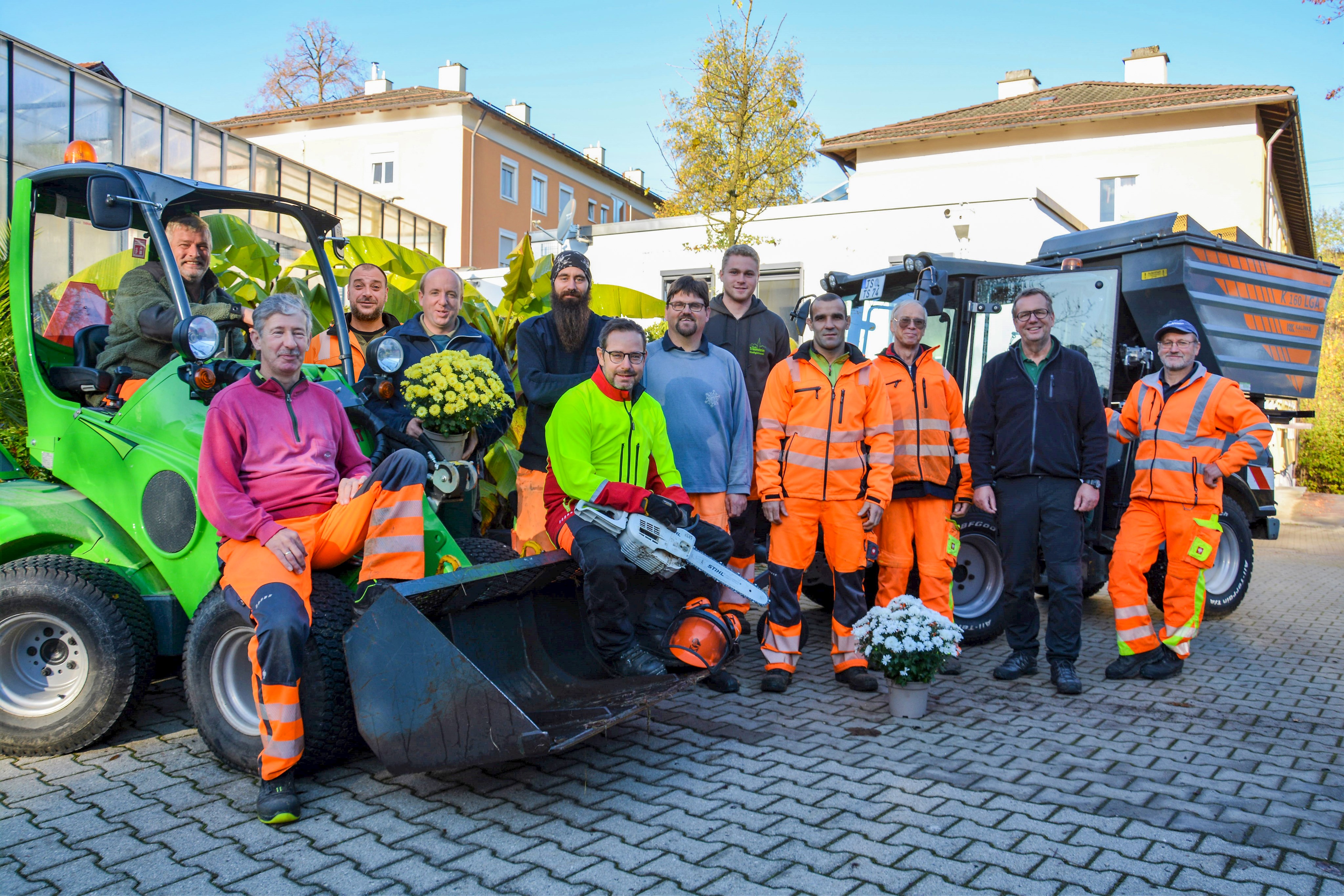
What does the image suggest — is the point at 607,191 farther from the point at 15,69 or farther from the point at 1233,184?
the point at 15,69

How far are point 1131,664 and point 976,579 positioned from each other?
1.16m

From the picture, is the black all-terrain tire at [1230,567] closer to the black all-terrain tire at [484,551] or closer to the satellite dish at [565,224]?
the black all-terrain tire at [484,551]

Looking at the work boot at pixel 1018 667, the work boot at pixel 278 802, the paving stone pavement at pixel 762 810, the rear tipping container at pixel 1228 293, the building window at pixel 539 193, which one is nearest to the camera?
the paving stone pavement at pixel 762 810

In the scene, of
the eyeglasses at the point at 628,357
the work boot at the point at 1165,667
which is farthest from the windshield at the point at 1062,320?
the eyeglasses at the point at 628,357

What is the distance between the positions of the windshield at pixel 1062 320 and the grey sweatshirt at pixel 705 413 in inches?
97.9

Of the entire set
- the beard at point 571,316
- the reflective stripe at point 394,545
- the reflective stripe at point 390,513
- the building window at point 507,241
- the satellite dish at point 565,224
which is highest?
the building window at point 507,241

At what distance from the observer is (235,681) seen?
3711mm

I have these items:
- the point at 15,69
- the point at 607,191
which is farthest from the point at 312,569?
the point at 607,191

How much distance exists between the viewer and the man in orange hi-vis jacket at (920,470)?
5570 millimetres

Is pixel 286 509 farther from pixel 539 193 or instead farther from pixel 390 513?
pixel 539 193

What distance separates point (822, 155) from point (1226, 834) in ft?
95.8

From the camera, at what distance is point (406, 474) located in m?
3.84

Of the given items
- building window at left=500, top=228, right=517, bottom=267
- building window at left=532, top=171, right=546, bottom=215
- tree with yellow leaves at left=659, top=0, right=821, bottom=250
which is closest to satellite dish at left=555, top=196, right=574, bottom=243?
tree with yellow leaves at left=659, top=0, right=821, bottom=250

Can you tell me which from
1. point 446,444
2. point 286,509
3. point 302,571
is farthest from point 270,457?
point 446,444
